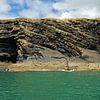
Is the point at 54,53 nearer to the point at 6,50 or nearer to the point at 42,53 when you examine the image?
the point at 42,53

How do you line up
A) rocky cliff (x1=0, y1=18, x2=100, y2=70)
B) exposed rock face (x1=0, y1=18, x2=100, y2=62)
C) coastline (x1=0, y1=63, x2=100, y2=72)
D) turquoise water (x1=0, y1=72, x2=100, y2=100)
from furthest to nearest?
exposed rock face (x1=0, y1=18, x2=100, y2=62) < rocky cliff (x1=0, y1=18, x2=100, y2=70) < coastline (x1=0, y1=63, x2=100, y2=72) < turquoise water (x1=0, y1=72, x2=100, y2=100)

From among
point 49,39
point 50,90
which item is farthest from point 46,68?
point 50,90

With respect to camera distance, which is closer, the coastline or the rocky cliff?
the coastline

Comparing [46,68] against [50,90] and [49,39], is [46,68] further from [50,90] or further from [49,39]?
[50,90]

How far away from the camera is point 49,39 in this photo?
5738 inches

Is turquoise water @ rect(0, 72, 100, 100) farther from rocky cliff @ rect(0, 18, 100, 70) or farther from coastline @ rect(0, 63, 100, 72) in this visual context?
rocky cliff @ rect(0, 18, 100, 70)

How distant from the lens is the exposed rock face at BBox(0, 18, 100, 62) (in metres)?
142

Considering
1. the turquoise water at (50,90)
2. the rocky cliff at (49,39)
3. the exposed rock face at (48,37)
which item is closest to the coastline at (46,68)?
the rocky cliff at (49,39)

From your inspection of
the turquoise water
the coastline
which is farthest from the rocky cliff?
the turquoise water

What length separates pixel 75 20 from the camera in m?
149

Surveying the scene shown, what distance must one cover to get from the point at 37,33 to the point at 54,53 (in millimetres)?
13504

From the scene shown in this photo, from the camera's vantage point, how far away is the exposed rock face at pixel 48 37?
467 ft

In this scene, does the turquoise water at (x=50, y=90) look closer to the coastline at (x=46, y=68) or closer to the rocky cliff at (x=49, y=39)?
the coastline at (x=46, y=68)

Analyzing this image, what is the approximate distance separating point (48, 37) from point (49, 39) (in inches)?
43.9
